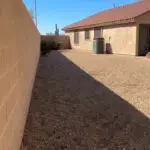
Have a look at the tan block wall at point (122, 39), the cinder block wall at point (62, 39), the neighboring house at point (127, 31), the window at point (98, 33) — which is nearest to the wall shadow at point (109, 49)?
the neighboring house at point (127, 31)

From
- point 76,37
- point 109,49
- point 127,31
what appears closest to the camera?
point 127,31

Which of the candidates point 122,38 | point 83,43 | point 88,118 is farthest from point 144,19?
point 88,118

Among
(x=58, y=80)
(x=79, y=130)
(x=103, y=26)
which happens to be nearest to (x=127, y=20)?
(x=103, y=26)

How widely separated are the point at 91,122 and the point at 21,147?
1.59m

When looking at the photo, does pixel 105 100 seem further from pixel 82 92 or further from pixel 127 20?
pixel 127 20

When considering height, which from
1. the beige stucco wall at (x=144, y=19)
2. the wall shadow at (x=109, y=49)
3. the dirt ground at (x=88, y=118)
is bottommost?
the dirt ground at (x=88, y=118)

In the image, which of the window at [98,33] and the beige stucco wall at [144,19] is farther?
the window at [98,33]

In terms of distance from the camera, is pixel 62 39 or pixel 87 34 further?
pixel 62 39

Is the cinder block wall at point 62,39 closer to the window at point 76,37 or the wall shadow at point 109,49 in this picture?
the window at point 76,37

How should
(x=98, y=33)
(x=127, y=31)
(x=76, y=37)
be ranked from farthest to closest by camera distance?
(x=76, y=37) → (x=98, y=33) → (x=127, y=31)

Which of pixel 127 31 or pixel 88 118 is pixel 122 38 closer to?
pixel 127 31

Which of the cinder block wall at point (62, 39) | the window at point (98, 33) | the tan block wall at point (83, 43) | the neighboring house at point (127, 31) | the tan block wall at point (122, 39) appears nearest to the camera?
the neighboring house at point (127, 31)

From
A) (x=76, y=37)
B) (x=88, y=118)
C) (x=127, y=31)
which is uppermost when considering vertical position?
(x=127, y=31)

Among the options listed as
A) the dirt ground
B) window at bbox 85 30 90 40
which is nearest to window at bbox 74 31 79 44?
window at bbox 85 30 90 40
